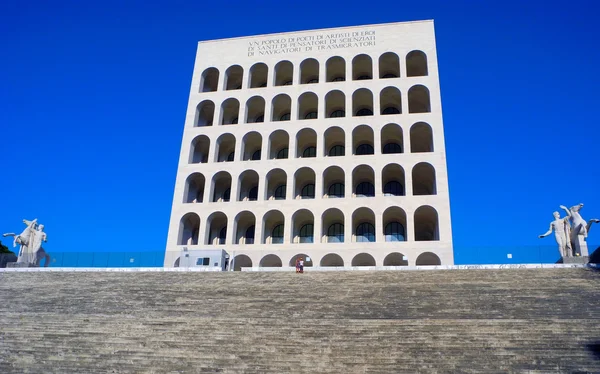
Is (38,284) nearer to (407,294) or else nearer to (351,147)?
(407,294)

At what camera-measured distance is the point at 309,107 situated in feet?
147

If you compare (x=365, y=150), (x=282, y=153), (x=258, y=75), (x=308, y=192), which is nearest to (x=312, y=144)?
(x=282, y=153)

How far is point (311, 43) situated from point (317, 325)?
3187cm

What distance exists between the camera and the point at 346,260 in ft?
119

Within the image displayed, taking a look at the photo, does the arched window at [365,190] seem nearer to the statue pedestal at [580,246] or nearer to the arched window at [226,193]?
the arched window at [226,193]

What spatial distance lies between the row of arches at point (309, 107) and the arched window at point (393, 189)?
604 cm

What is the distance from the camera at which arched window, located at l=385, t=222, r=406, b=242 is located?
39.6 m

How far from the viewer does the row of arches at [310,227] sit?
37.9m

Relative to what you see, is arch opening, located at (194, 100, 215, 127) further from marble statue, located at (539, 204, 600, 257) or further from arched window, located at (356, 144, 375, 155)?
marble statue, located at (539, 204, 600, 257)

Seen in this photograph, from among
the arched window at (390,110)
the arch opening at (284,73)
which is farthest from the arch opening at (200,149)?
the arched window at (390,110)

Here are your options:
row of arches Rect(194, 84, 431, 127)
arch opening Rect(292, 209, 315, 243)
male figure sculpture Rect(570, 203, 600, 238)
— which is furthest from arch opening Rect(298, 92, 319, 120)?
male figure sculpture Rect(570, 203, 600, 238)

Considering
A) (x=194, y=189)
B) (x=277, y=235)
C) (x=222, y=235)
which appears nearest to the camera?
(x=277, y=235)

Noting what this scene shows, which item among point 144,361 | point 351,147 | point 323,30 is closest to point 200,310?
point 144,361

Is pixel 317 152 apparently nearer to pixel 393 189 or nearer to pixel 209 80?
pixel 393 189
